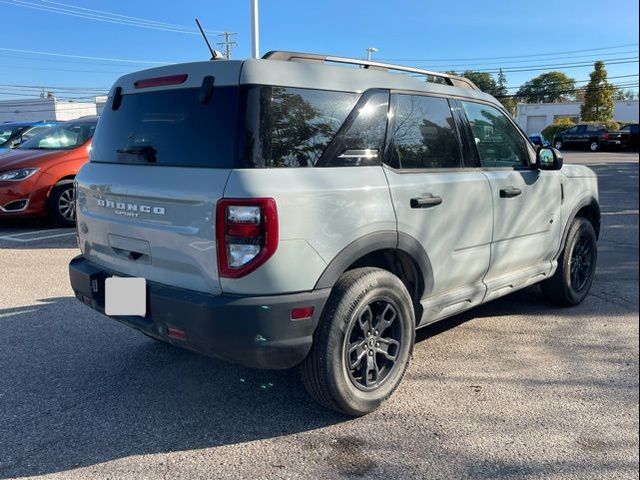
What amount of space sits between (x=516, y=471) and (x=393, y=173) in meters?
1.69

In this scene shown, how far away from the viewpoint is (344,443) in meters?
2.91

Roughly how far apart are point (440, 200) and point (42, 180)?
23.4 feet

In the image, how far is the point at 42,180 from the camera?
27.7 feet

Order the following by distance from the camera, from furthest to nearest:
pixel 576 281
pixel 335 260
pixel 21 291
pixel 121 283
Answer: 1. pixel 21 291
2. pixel 576 281
3. pixel 121 283
4. pixel 335 260

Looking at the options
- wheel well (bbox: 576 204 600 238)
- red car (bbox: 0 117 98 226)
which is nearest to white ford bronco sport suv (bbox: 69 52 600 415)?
wheel well (bbox: 576 204 600 238)

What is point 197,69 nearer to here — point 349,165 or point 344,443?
point 349,165

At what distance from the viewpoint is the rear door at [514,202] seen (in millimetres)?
3959

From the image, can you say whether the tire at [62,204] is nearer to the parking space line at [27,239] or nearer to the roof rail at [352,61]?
the parking space line at [27,239]

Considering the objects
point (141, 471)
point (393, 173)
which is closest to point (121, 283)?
point (141, 471)

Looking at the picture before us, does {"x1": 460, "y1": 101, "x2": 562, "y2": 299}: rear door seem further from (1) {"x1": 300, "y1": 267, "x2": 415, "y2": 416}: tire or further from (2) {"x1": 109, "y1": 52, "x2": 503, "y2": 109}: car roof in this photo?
(1) {"x1": 300, "y1": 267, "x2": 415, "y2": 416}: tire

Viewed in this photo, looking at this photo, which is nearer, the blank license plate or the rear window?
the rear window

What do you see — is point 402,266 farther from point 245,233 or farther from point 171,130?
point 171,130

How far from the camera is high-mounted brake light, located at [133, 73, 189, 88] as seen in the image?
3078 millimetres

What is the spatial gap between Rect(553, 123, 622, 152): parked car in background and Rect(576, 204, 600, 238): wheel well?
3008cm
